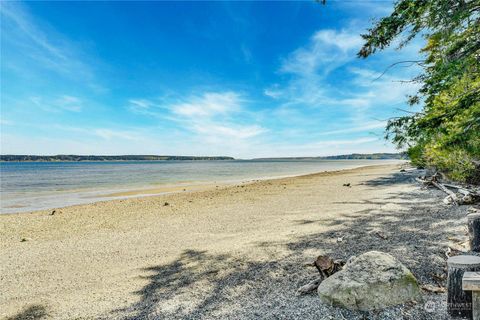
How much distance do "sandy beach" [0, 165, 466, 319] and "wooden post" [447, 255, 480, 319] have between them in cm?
22

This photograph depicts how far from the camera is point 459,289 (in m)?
3.35

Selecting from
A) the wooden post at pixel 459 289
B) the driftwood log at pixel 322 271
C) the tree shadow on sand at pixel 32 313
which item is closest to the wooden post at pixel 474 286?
the wooden post at pixel 459 289

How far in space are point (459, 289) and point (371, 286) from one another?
0.97 meters

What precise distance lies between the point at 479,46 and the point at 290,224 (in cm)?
655

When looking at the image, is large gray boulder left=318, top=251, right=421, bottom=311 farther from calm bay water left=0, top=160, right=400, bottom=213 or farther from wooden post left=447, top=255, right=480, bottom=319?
calm bay water left=0, top=160, right=400, bottom=213

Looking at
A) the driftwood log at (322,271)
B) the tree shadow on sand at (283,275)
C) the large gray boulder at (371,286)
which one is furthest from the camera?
the driftwood log at (322,271)

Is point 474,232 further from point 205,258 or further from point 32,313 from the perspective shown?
point 32,313

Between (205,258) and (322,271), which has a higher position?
(322,271)

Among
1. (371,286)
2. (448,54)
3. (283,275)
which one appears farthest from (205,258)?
(448,54)

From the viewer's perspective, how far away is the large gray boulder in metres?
3.70

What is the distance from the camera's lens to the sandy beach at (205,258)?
433 cm

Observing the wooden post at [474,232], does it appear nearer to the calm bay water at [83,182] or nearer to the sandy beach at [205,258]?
the sandy beach at [205,258]

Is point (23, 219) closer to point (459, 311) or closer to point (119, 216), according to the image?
point (119, 216)

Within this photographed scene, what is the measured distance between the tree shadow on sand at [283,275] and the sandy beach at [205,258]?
2cm
